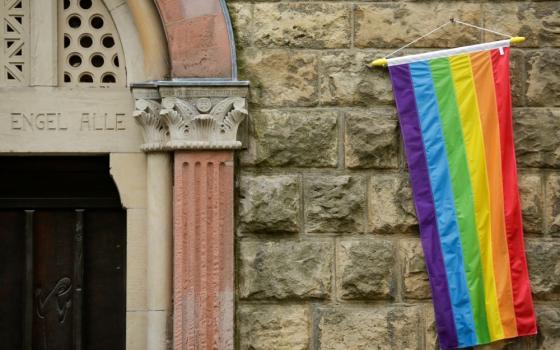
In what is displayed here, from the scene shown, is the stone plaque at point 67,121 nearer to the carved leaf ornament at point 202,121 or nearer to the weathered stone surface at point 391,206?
→ the carved leaf ornament at point 202,121

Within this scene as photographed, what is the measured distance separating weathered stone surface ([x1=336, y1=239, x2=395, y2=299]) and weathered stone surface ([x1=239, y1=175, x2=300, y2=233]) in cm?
39

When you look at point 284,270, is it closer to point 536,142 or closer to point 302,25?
point 302,25

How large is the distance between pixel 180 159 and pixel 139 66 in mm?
752

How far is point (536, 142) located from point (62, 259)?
3.37 metres

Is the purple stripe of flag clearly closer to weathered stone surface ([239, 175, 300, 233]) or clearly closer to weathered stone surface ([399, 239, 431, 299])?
weathered stone surface ([399, 239, 431, 299])

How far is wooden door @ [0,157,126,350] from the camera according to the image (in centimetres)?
636

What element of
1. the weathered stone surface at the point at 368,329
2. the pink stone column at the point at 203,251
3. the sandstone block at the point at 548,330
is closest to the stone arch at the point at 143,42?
the pink stone column at the point at 203,251

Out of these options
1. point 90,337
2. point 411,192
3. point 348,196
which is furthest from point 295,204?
point 90,337

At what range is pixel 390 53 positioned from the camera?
20.2ft

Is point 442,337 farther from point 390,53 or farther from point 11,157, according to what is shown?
point 11,157

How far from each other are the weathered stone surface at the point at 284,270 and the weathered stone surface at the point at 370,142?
64 centimetres

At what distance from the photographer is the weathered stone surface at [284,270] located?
5.98 meters

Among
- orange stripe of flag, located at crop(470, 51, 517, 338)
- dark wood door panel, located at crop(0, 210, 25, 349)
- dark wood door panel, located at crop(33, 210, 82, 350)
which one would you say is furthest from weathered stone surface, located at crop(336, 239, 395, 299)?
dark wood door panel, located at crop(0, 210, 25, 349)

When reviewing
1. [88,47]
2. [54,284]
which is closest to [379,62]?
[88,47]
